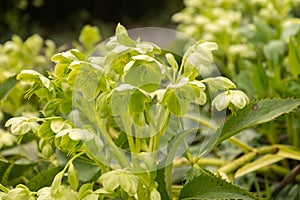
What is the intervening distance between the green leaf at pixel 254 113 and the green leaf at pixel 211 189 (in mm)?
47

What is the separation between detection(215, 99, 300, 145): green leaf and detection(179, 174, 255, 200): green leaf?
0.15 feet

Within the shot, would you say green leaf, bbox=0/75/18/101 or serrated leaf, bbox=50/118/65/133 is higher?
serrated leaf, bbox=50/118/65/133

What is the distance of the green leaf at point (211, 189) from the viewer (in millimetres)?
425

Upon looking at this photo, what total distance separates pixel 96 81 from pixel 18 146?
1.05ft

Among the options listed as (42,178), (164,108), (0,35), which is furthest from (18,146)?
(0,35)

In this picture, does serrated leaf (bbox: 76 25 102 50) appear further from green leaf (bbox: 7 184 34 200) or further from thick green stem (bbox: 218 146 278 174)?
green leaf (bbox: 7 184 34 200)

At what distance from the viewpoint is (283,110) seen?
457mm

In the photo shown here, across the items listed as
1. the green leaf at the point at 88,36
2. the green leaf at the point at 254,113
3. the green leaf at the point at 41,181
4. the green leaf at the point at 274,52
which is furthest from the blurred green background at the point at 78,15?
the green leaf at the point at 254,113

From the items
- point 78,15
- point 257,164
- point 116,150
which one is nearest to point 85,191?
point 116,150

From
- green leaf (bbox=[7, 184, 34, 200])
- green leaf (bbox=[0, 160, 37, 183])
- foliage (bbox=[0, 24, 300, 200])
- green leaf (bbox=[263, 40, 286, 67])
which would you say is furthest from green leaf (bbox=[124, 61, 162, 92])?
green leaf (bbox=[263, 40, 286, 67])

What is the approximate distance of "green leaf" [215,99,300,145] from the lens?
18.0 inches

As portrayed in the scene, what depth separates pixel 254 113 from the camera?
465 mm

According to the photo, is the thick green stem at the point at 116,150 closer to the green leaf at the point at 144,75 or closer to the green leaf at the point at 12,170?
the green leaf at the point at 144,75

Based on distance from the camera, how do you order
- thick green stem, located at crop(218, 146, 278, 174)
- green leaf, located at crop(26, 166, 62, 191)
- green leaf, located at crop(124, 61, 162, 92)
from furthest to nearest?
thick green stem, located at crop(218, 146, 278, 174) < green leaf, located at crop(26, 166, 62, 191) < green leaf, located at crop(124, 61, 162, 92)
